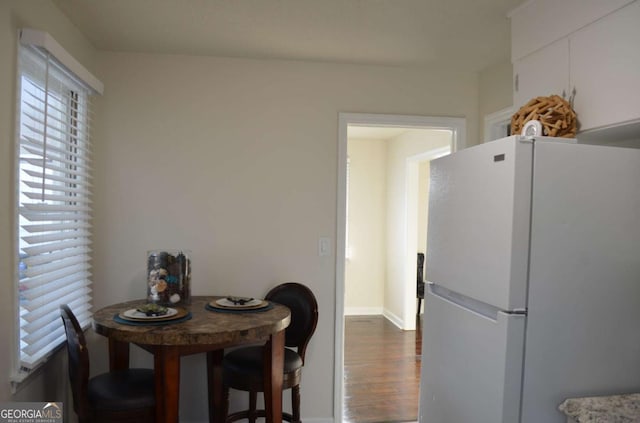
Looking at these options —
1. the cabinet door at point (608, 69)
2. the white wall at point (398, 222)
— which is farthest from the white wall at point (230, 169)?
the white wall at point (398, 222)

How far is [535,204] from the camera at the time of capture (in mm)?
1406

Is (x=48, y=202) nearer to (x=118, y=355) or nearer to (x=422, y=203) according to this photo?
(x=118, y=355)

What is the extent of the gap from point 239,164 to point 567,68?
1.89 metres

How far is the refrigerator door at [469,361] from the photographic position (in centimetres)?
141

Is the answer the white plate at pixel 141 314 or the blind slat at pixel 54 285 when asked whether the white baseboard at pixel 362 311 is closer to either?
the blind slat at pixel 54 285

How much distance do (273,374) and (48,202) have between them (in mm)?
1435

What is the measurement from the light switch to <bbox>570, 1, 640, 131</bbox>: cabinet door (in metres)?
1.64

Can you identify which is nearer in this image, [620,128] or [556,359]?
[556,359]

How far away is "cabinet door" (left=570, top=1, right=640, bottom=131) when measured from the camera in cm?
149

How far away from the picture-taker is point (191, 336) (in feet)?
6.15

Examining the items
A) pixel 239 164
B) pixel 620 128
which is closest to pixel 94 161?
pixel 239 164

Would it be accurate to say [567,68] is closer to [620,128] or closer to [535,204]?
[620,128]

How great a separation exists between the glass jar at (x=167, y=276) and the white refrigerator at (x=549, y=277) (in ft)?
5.02

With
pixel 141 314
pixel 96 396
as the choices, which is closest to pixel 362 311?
pixel 141 314
